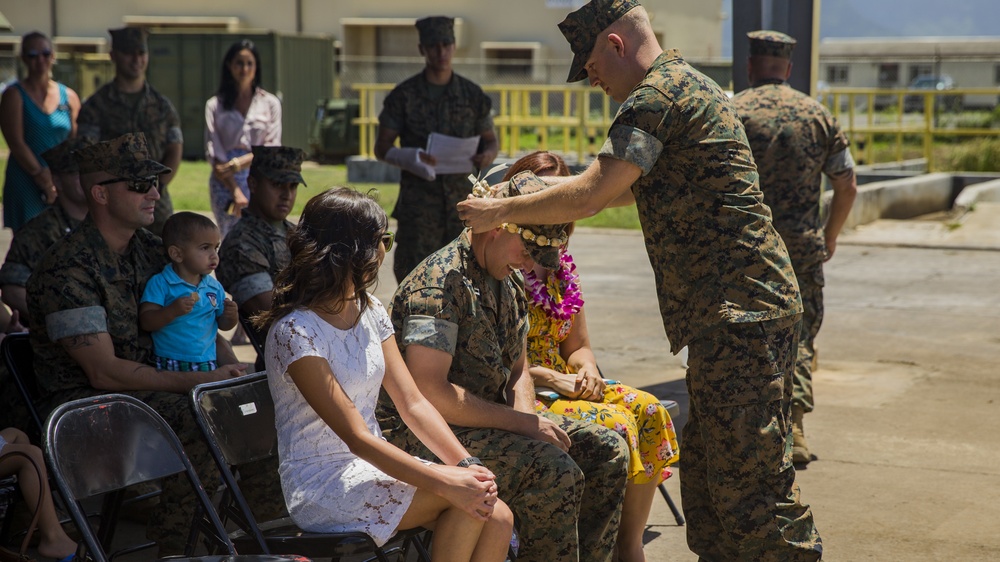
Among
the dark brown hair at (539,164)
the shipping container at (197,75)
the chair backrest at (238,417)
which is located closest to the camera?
the chair backrest at (238,417)

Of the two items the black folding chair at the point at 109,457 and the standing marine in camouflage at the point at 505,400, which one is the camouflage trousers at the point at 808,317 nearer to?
the standing marine in camouflage at the point at 505,400

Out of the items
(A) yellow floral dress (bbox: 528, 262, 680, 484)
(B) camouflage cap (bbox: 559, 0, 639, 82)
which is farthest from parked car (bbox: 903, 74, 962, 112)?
(B) camouflage cap (bbox: 559, 0, 639, 82)

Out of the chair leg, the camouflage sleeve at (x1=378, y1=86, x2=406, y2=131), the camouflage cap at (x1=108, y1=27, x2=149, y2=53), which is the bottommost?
the chair leg

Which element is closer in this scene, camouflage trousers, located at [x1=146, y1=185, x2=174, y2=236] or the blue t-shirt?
the blue t-shirt

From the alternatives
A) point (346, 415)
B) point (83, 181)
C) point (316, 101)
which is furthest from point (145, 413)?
point (316, 101)

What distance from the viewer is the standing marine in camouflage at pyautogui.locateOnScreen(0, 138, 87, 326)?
16.9 feet

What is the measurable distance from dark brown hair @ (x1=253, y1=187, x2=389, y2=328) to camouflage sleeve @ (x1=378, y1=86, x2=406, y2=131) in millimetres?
3803

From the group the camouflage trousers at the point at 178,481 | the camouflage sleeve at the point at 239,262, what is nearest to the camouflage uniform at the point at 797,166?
the camouflage sleeve at the point at 239,262

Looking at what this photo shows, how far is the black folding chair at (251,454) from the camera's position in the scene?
124 inches

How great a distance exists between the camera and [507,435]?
3635 mm

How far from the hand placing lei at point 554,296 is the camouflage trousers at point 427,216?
2.48 meters

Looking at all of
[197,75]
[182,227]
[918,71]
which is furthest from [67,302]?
[918,71]

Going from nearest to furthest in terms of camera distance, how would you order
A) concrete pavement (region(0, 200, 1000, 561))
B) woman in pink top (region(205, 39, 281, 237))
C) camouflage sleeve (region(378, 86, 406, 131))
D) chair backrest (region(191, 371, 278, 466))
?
1. chair backrest (region(191, 371, 278, 466))
2. concrete pavement (region(0, 200, 1000, 561))
3. camouflage sleeve (region(378, 86, 406, 131))
4. woman in pink top (region(205, 39, 281, 237))

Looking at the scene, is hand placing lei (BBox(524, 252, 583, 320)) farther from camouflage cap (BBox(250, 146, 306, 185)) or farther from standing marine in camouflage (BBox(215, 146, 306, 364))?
camouflage cap (BBox(250, 146, 306, 185))
